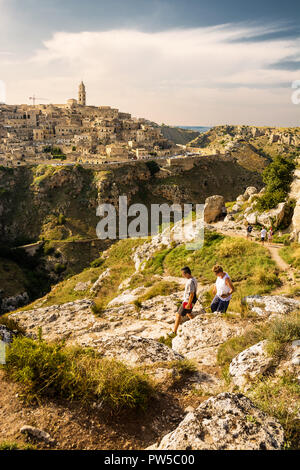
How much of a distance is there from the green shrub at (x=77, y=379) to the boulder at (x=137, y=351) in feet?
3.47

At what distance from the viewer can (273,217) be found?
17.2 meters

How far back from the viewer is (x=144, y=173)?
53.5 metres

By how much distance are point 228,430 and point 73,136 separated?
7216 centimetres

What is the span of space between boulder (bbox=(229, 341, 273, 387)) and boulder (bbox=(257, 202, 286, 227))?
45.1ft

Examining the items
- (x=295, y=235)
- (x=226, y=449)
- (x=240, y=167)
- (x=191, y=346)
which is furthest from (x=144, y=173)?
(x=226, y=449)

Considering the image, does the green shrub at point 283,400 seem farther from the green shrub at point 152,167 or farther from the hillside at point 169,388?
the green shrub at point 152,167

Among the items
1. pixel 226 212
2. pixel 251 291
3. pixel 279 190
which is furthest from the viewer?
pixel 226 212

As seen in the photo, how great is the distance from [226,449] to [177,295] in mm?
8667

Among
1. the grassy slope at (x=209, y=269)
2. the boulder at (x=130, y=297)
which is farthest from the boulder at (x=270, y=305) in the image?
the boulder at (x=130, y=297)

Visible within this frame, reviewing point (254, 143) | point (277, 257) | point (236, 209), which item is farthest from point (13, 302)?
point (254, 143)

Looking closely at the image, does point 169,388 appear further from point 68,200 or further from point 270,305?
point 68,200

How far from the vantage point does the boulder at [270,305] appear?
23.4 ft
